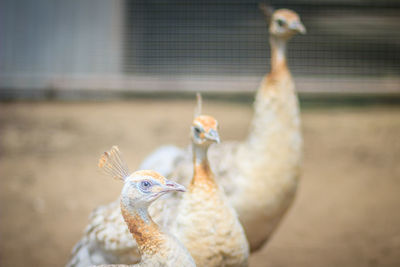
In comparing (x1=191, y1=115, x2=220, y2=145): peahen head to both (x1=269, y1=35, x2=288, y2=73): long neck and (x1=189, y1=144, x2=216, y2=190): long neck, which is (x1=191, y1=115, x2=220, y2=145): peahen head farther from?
(x1=269, y1=35, x2=288, y2=73): long neck

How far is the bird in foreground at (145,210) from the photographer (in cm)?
179

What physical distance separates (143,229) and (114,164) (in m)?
0.27

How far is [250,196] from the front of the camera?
2.86 metres

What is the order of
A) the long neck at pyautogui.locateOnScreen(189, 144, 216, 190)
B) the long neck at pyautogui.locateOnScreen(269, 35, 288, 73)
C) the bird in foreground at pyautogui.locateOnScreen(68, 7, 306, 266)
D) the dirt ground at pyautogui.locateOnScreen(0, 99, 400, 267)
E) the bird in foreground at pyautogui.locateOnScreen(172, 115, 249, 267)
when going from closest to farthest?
1. the bird in foreground at pyautogui.locateOnScreen(172, 115, 249, 267)
2. the long neck at pyautogui.locateOnScreen(189, 144, 216, 190)
3. the bird in foreground at pyautogui.locateOnScreen(68, 7, 306, 266)
4. the long neck at pyautogui.locateOnScreen(269, 35, 288, 73)
5. the dirt ground at pyautogui.locateOnScreen(0, 99, 400, 267)

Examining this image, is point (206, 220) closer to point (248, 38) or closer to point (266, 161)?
point (266, 161)

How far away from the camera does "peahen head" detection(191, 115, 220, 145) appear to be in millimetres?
2229

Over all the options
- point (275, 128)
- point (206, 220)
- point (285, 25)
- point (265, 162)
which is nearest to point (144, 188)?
point (206, 220)

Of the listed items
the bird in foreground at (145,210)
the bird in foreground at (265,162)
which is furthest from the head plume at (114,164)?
the bird in foreground at (265,162)

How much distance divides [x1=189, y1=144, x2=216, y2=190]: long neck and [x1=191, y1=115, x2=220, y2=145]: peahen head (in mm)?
42

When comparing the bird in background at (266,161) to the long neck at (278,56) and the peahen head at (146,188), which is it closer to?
the long neck at (278,56)

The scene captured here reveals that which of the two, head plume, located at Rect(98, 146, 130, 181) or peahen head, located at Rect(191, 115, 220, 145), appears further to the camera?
peahen head, located at Rect(191, 115, 220, 145)

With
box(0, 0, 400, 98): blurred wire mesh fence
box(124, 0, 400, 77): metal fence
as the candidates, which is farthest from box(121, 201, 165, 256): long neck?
box(124, 0, 400, 77): metal fence

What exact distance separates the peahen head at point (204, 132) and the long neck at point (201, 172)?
4 centimetres

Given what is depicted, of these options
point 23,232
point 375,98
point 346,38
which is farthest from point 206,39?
point 23,232
